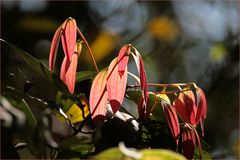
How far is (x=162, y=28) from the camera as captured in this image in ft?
8.00

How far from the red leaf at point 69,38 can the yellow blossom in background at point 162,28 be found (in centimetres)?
154

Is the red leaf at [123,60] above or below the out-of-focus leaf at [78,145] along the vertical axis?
above

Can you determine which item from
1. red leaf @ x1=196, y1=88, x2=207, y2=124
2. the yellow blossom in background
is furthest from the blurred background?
red leaf @ x1=196, y1=88, x2=207, y2=124

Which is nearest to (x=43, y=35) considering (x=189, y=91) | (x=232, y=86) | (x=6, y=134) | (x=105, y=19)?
(x=105, y=19)

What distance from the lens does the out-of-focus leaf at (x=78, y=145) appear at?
0.75 metres

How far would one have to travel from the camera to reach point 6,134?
61 cm

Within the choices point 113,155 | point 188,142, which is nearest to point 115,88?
point 188,142

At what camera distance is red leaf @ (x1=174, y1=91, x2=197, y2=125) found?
0.86 meters

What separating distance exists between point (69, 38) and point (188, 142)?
0.74 ft

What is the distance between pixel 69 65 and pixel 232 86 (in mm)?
1484

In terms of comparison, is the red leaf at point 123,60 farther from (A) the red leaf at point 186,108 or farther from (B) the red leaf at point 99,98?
(A) the red leaf at point 186,108

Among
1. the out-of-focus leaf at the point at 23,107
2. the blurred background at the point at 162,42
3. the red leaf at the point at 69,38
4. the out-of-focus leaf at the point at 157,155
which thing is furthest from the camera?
the blurred background at the point at 162,42

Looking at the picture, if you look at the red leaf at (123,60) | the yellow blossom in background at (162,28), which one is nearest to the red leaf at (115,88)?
the red leaf at (123,60)

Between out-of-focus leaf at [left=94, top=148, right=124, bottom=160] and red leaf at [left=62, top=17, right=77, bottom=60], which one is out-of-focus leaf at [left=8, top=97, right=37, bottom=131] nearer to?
red leaf at [left=62, top=17, right=77, bottom=60]
